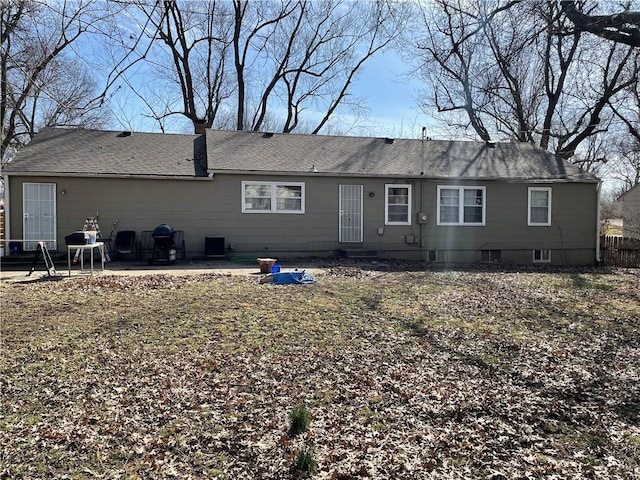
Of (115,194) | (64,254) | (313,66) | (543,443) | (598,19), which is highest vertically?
(313,66)

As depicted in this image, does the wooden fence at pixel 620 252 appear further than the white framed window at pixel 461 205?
Yes

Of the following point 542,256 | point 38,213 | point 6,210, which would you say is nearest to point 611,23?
point 542,256

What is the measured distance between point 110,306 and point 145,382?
336 centimetres

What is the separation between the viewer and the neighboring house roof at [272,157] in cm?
1308

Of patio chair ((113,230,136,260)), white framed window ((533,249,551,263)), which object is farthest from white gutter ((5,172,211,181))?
white framed window ((533,249,551,263))

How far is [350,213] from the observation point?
14.3 meters

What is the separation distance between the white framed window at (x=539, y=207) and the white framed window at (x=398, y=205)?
433 centimetres

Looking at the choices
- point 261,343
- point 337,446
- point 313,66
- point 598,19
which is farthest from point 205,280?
point 313,66

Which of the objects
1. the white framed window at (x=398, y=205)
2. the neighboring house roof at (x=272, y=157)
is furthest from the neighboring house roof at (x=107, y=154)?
the white framed window at (x=398, y=205)

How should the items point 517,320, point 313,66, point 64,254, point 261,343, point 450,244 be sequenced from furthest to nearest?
point 313,66, point 450,244, point 64,254, point 517,320, point 261,343

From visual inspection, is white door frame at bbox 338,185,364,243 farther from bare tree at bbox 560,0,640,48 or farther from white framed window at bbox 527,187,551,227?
bare tree at bbox 560,0,640,48

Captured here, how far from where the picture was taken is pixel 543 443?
320 centimetres

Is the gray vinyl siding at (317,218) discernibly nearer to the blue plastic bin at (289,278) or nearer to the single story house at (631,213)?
the blue plastic bin at (289,278)

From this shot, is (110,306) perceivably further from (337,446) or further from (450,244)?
(450,244)
